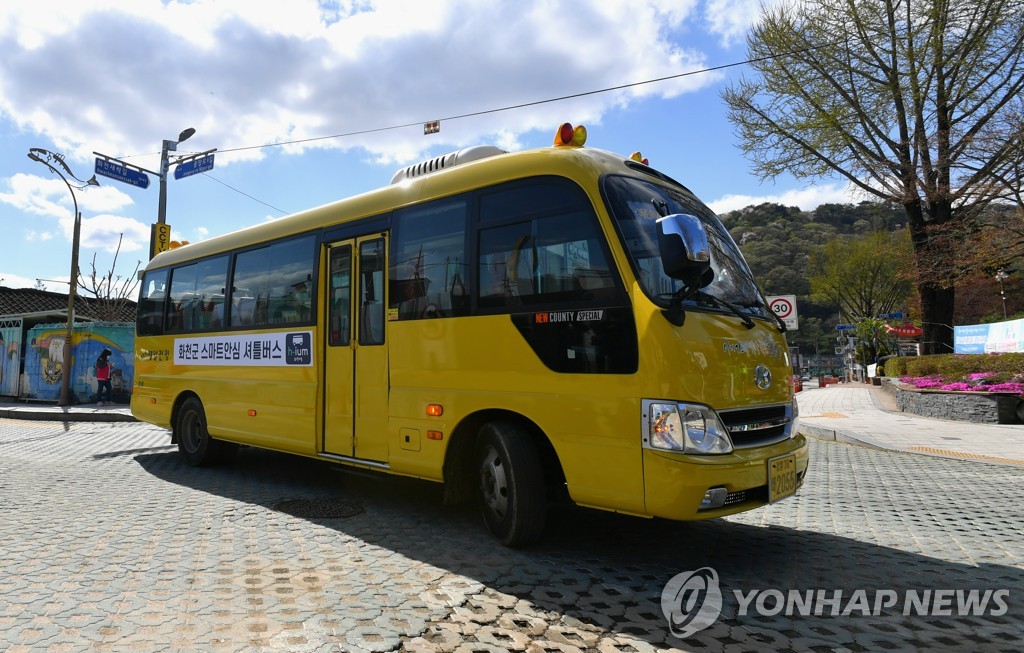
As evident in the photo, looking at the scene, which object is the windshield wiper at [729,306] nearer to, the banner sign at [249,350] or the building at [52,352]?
the banner sign at [249,350]

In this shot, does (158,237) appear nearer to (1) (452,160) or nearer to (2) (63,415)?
(2) (63,415)

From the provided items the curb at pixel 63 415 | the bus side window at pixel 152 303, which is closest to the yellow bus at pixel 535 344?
the bus side window at pixel 152 303

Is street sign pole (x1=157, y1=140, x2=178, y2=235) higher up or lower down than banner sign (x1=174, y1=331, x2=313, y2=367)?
higher up

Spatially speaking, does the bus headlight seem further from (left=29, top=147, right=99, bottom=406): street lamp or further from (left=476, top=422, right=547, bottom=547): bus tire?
(left=29, top=147, right=99, bottom=406): street lamp

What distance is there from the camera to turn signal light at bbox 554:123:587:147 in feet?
16.3

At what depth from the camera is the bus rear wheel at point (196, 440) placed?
8.29 meters

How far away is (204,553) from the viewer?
457 cm

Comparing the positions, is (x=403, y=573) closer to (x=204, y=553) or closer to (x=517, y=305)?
(x=204, y=553)

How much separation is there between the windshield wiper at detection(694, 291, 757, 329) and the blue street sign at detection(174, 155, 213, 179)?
17.5m

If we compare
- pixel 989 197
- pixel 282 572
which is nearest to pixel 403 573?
pixel 282 572

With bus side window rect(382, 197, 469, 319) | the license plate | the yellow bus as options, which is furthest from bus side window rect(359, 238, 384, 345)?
the license plate

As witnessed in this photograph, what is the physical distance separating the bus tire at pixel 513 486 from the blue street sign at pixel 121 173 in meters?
17.7

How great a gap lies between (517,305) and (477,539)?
1832 mm

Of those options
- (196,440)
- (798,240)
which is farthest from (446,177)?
(798,240)
